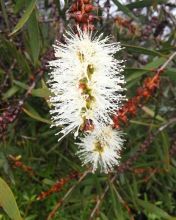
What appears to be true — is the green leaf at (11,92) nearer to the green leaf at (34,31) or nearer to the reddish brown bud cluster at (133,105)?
the green leaf at (34,31)

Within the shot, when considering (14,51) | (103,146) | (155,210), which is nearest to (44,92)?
(14,51)

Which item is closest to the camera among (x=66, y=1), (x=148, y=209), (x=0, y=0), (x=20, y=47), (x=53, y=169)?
(x=0, y=0)

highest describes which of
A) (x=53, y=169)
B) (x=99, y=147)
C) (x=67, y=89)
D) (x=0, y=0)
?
(x=0, y=0)

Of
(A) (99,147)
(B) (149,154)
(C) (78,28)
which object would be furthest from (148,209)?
(C) (78,28)

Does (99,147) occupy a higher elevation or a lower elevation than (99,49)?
lower

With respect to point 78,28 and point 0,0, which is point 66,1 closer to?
point 0,0

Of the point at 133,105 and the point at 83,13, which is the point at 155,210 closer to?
the point at 133,105

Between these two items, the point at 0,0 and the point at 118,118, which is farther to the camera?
the point at 0,0
